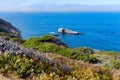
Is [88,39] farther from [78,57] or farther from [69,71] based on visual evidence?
[69,71]

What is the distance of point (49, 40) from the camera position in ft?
154

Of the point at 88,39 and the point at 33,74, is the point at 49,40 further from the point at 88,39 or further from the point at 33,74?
the point at 88,39

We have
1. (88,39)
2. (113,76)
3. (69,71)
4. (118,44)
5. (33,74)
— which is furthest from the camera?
(88,39)

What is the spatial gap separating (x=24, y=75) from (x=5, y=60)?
873 millimetres

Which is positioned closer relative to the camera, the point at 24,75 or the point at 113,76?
the point at 24,75

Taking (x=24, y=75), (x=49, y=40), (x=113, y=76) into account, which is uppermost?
(x=24, y=75)

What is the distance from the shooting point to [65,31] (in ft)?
604

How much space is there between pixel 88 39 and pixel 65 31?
27148 mm

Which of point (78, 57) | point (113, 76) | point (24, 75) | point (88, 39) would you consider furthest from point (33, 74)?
point (88, 39)

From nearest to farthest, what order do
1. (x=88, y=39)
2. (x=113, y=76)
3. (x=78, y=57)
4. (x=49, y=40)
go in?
(x=113, y=76) < (x=78, y=57) < (x=49, y=40) < (x=88, y=39)

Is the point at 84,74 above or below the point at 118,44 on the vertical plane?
above

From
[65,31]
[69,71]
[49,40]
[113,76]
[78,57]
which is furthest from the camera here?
[65,31]

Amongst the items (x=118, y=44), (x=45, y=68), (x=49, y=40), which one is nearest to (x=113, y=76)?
(x=45, y=68)

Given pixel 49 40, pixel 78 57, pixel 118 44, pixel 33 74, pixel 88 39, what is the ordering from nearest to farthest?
pixel 33 74 → pixel 78 57 → pixel 49 40 → pixel 118 44 → pixel 88 39
